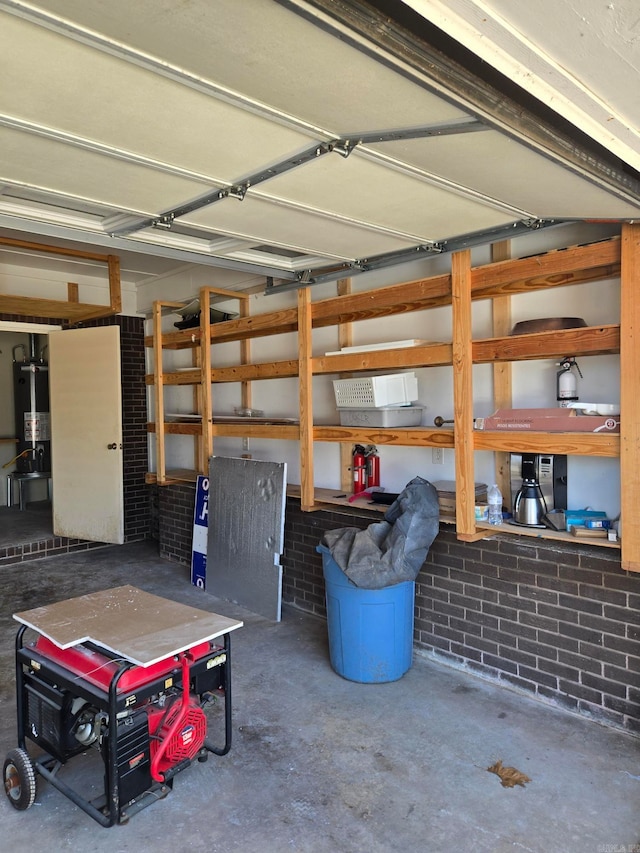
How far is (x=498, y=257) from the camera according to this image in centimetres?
337

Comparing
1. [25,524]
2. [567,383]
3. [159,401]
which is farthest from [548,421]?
[25,524]

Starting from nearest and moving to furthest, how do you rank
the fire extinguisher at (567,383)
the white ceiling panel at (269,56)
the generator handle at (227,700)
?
the white ceiling panel at (269,56)
the generator handle at (227,700)
the fire extinguisher at (567,383)

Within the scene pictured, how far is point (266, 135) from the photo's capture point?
→ 1.93 meters

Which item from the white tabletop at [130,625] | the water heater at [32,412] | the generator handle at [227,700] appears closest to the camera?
the white tabletop at [130,625]

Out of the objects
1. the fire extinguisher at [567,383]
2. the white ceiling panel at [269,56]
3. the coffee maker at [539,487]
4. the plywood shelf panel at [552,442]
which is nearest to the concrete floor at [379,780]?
the coffee maker at [539,487]

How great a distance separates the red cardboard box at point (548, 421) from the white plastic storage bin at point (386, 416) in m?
0.60

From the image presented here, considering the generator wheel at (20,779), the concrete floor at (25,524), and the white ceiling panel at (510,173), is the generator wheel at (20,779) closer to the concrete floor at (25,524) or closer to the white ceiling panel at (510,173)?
the white ceiling panel at (510,173)

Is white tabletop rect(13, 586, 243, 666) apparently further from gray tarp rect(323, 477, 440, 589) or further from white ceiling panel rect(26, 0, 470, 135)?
white ceiling panel rect(26, 0, 470, 135)

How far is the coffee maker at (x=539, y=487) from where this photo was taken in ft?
10.2

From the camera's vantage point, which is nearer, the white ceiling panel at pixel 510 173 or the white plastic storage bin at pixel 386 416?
the white ceiling panel at pixel 510 173

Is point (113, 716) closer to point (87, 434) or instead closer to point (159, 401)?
point (159, 401)

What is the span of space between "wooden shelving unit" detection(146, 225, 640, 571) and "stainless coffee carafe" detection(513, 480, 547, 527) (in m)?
0.19

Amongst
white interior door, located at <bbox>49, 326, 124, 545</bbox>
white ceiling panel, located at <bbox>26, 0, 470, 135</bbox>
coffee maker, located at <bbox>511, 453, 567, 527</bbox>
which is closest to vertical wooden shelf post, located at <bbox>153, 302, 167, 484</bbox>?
white interior door, located at <bbox>49, 326, 124, 545</bbox>

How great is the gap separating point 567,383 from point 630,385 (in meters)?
0.43
